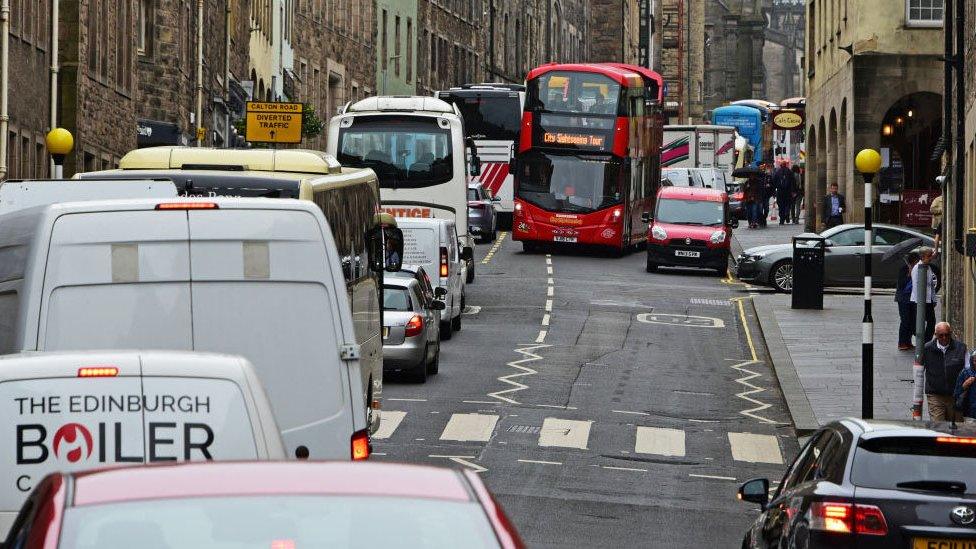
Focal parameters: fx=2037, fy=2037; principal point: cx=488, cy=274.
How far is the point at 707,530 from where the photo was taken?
16.7 meters

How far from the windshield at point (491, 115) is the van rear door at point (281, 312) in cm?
4880

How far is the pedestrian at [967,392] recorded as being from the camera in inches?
794

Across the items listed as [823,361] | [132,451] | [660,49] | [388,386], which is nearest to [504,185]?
[823,361]

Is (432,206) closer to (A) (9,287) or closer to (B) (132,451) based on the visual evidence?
(A) (9,287)

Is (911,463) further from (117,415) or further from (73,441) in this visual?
(73,441)

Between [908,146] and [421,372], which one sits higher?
[908,146]

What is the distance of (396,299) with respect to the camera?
27266 millimetres

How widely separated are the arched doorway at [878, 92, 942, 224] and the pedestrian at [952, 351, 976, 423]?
30501 mm

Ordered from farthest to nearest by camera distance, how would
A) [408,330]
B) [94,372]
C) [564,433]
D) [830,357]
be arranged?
[830,357] < [408,330] < [564,433] < [94,372]

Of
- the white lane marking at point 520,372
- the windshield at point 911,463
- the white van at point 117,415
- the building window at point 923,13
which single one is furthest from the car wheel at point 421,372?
the building window at point 923,13

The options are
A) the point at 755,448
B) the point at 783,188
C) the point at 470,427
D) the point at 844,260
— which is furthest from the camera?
the point at 783,188

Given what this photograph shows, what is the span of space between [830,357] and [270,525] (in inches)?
1056

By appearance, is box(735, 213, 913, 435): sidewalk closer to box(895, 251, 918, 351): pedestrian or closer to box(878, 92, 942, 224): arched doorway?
box(895, 251, 918, 351): pedestrian

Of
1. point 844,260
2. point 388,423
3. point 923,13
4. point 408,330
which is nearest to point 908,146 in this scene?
point 923,13
